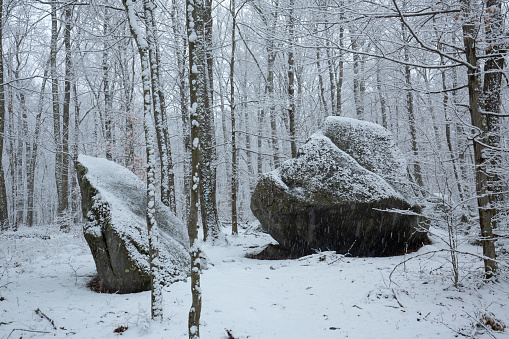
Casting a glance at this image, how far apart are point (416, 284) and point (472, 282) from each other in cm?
70

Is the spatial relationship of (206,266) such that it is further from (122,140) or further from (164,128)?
(122,140)

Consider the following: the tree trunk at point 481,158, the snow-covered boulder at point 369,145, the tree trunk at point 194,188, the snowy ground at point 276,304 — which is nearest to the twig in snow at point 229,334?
the snowy ground at point 276,304

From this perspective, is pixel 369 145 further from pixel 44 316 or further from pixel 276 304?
pixel 44 316

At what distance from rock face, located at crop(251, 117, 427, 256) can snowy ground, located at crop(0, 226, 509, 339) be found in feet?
2.94

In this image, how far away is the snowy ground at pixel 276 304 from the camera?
324cm

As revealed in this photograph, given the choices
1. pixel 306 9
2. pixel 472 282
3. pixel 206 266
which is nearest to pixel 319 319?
pixel 472 282

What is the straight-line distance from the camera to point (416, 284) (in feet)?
14.7

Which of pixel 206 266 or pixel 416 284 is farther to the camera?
pixel 206 266

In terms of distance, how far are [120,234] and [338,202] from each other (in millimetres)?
4210

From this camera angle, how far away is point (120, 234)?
441 cm

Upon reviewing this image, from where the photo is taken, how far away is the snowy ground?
3.24 metres

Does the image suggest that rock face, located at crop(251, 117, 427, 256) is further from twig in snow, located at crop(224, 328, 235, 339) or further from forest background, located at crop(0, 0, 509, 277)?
twig in snow, located at crop(224, 328, 235, 339)

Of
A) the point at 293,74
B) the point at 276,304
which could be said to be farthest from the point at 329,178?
the point at 293,74

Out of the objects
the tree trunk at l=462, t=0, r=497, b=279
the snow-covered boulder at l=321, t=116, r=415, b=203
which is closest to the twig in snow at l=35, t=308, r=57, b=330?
the tree trunk at l=462, t=0, r=497, b=279
